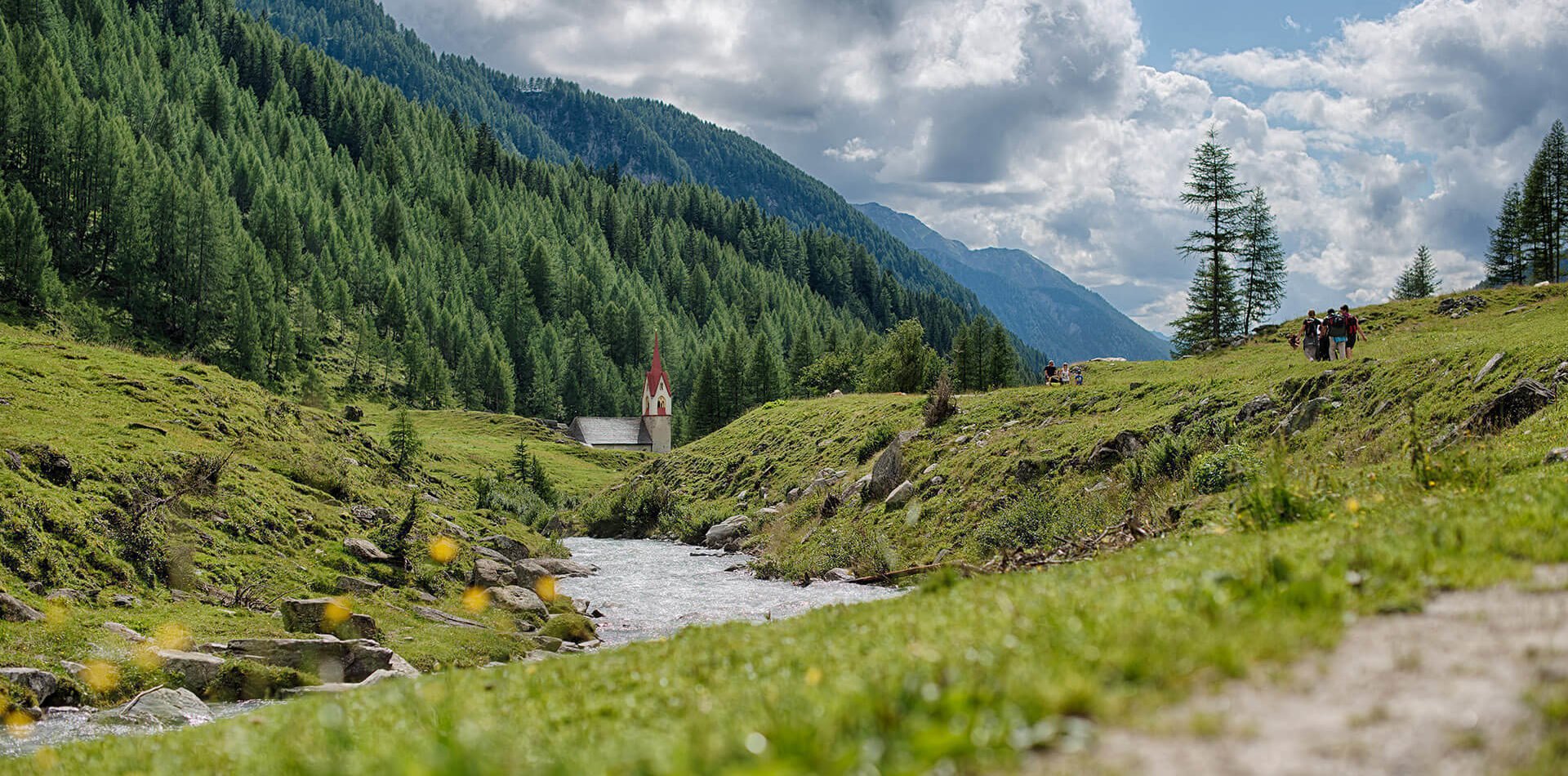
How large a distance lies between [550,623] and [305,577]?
299 inches

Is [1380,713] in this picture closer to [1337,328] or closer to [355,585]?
[355,585]

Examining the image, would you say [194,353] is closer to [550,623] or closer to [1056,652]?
[550,623]

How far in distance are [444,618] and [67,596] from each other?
31.1 feet

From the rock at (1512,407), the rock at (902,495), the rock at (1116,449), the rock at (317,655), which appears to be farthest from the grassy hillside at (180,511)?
the rock at (1512,407)

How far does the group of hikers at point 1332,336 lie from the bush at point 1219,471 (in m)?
15.0

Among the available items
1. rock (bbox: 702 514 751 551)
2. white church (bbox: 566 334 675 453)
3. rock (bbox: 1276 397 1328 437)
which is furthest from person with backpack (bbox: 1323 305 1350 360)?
white church (bbox: 566 334 675 453)

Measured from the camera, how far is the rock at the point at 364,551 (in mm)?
32281

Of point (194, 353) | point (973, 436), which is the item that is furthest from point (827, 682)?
point (194, 353)

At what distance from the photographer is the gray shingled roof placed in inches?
5797

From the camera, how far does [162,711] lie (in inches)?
674

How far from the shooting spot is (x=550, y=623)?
28.4m

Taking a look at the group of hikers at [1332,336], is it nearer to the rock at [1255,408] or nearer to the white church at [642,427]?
the rock at [1255,408]

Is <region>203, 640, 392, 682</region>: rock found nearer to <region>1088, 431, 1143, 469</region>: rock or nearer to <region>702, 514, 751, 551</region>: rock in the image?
<region>1088, 431, 1143, 469</region>: rock

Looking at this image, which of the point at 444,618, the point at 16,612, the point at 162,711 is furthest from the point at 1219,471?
the point at 16,612
